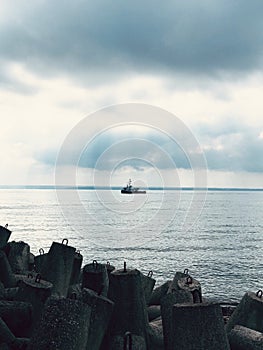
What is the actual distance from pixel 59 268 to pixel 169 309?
3.52m

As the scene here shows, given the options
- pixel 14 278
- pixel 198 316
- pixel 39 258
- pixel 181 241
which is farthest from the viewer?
pixel 181 241

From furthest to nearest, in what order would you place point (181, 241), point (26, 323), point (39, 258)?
point (181, 241), point (39, 258), point (26, 323)

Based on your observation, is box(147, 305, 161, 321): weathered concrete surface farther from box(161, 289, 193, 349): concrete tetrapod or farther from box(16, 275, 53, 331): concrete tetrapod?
box(16, 275, 53, 331): concrete tetrapod

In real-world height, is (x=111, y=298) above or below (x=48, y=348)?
above

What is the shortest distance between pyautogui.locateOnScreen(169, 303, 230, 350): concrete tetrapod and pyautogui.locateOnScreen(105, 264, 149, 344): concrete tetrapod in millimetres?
1533

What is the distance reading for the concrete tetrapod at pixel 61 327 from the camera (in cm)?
476

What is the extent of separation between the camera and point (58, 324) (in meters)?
4.83

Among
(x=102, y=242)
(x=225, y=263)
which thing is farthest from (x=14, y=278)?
(x=102, y=242)

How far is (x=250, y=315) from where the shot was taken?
8.10m

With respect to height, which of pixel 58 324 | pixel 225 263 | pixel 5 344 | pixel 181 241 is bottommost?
pixel 5 344

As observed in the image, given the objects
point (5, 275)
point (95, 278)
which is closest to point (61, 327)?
point (95, 278)

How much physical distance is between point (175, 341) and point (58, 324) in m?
1.71

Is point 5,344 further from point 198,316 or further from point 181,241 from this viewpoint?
point 181,241

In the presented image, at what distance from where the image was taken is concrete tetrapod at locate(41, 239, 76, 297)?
946 centimetres
